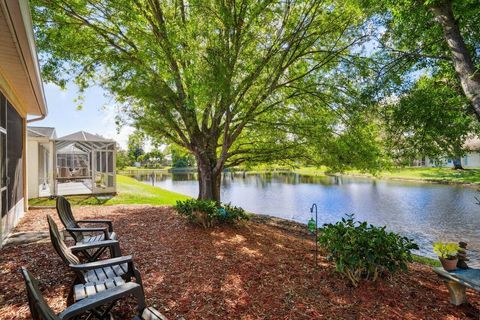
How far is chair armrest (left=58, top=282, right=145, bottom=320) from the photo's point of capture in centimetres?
193

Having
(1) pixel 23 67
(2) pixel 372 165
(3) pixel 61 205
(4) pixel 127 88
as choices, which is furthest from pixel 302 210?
(1) pixel 23 67

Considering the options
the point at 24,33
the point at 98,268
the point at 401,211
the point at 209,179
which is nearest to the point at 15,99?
the point at 24,33

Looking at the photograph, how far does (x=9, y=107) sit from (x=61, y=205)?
325 cm

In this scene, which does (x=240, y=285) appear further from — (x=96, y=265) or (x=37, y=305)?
(x=37, y=305)

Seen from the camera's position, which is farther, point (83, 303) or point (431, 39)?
point (431, 39)

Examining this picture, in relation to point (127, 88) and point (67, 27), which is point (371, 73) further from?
point (67, 27)

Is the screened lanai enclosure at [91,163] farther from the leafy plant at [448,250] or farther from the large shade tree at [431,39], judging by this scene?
the leafy plant at [448,250]

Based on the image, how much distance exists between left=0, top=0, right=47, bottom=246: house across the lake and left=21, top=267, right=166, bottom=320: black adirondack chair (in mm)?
2440

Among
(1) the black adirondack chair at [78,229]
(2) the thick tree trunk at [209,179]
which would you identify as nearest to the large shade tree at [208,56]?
(2) the thick tree trunk at [209,179]

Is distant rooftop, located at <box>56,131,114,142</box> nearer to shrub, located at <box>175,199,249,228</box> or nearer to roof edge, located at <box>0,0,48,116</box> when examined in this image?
roof edge, located at <box>0,0,48,116</box>

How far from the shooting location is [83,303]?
204 centimetres

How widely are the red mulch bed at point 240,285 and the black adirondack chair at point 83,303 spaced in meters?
0.59

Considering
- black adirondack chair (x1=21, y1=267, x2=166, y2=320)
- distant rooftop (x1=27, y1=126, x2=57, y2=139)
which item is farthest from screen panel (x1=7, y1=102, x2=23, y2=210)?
distant rooftop (x1=27, y1=126, x2=57, y2=139)

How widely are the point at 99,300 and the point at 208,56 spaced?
4.97m
